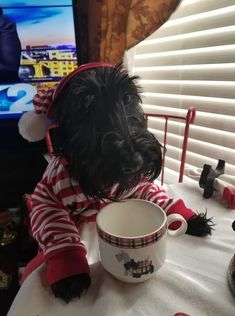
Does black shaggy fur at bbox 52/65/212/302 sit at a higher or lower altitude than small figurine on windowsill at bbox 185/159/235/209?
higher

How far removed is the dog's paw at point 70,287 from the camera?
463mm

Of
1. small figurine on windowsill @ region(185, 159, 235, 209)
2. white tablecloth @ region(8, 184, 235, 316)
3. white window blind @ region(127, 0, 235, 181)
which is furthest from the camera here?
white window blind @ region(127, 0, 235, 181)

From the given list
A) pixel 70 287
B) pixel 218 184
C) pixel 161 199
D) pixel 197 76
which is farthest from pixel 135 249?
pixel 197 76

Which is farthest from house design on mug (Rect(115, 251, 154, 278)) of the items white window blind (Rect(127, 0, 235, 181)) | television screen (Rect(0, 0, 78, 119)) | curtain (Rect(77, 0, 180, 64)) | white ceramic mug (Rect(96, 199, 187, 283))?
television screen (Rect(0, 0, 78, 119))

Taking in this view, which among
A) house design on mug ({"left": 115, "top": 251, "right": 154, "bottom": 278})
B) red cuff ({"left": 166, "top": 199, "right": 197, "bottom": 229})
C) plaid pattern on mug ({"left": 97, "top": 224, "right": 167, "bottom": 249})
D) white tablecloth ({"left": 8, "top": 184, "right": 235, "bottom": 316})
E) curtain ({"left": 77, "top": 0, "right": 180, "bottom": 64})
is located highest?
curtain ({"left": 77, "top": 0, "right": 180, "bottom": 64})

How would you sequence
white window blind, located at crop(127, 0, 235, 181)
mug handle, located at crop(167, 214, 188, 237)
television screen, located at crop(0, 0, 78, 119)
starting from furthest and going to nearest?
television screen, located at crop(0, 0, 78, 119), white window blind, located at crop(127, 0, 235, 181), mug handle, located at crop(167, 214, 188, 237)

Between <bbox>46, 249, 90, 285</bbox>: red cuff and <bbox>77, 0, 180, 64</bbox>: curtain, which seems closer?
<bbox>46, 249, 90, 285</bbox>: red cuff

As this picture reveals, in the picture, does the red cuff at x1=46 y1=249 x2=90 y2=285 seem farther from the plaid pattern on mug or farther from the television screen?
the television screen

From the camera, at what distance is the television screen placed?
1045 mm

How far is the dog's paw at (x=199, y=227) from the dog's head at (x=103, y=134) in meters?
0.14

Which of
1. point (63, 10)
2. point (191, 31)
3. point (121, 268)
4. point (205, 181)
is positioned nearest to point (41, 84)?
point (63, 10)

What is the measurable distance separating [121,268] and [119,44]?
2.68 feet

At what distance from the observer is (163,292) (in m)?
0.46

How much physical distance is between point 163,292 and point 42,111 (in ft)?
1.32
